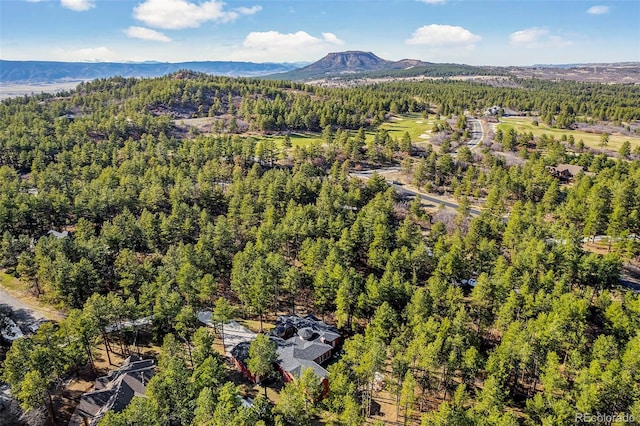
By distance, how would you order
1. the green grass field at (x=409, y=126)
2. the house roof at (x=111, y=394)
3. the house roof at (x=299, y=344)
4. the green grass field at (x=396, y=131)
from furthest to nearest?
the green grass field at (x=409, y=126) → the green grass field at (x=396, y=131) → the house roof at (x=299, y=344) → the house roof at (x=111, y=394)

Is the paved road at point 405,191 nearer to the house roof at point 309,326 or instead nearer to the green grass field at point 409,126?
the green grass field at point 409,126

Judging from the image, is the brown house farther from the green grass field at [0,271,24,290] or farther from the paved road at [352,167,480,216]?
the green grass field at [0,271,24,290]

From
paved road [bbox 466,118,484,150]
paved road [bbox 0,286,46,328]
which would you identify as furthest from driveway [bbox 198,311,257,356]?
paved road [bbox 466,118,484,150]

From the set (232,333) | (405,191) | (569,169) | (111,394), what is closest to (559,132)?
(569,169)

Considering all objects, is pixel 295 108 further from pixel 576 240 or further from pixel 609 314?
pixel 609 314

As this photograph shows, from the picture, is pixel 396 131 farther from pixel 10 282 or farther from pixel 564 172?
pixel 10 282

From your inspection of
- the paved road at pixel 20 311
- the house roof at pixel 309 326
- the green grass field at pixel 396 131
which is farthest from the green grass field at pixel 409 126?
the paved road at pixel 20 311
